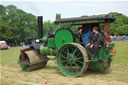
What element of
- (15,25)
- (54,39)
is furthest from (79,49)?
(15,25)

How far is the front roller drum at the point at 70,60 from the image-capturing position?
5889mm

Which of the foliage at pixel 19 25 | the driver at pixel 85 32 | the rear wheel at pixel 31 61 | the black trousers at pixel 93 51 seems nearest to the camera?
the black trousers at pixel 93 51

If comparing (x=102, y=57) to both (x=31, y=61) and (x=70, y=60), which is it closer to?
(x=70, y=60)

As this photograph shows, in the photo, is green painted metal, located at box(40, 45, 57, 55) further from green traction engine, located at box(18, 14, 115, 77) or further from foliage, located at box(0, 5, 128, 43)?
foliage, located at box(0, 5, 128, 43)

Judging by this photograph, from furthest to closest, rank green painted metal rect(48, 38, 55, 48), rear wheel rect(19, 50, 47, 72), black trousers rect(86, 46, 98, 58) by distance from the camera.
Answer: rear wheel rect(19, 50, 47, 72) → green painted metal rect(48, 38, 55, 48) → black trousers rect(86, 46, 98, 58)

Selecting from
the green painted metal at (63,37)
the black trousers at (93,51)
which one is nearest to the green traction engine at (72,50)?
the green painted metal at (63,37)

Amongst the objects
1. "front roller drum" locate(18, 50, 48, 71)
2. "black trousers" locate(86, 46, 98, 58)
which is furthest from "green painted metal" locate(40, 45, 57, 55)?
"black trousers" locate(86, 46, 98, 58)

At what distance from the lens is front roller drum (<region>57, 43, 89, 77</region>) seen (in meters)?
5.89

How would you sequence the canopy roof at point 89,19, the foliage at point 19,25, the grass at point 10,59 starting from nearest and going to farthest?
1. the canopy roof at point 89,19
2. the grass at point 10,59
3. the foliage at point 19,25

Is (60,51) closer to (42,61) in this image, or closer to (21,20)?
(42,61)

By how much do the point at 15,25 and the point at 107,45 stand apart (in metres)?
41.3

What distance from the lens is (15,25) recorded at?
4428 centimetres

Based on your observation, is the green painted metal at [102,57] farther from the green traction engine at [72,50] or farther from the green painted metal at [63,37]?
the green painted metal at [63,37]

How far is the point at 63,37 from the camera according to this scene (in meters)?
6.41
